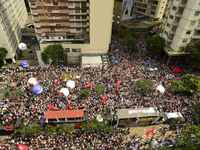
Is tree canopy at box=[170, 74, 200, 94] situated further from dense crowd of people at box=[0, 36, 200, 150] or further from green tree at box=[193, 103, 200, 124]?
green tree at box=[193, 103, 200, 124]

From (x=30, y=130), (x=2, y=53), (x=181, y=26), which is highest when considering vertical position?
(x=181, y=26)

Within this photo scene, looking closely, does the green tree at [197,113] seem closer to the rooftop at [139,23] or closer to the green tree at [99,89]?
the green tree at [99,89]

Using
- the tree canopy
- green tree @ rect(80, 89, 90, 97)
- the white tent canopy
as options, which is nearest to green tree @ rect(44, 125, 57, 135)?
green tree @ rect(80, 89, 90, 97)

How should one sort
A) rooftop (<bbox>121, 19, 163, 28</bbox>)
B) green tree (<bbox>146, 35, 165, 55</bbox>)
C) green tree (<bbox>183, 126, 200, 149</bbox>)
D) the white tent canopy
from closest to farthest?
green tree (<bbox>183, 126, 200, 149</bbox>), the white tent canopy, green tree (<bbox>146, 35, 165, 55</bbox>), rooftop (<bbox>121, 19, 163, 28</bbox>)

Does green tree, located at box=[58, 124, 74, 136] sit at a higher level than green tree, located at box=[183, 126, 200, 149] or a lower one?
lower

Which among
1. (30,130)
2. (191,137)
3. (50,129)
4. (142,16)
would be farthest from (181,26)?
(30,130)

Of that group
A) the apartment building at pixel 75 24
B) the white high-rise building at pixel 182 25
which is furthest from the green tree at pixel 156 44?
the apartment building at pixel 75 24

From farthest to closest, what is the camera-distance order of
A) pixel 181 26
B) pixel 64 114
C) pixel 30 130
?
pixel 181 26
pixel 64 114
pixel 30 130

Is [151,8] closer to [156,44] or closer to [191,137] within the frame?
[156,44]
